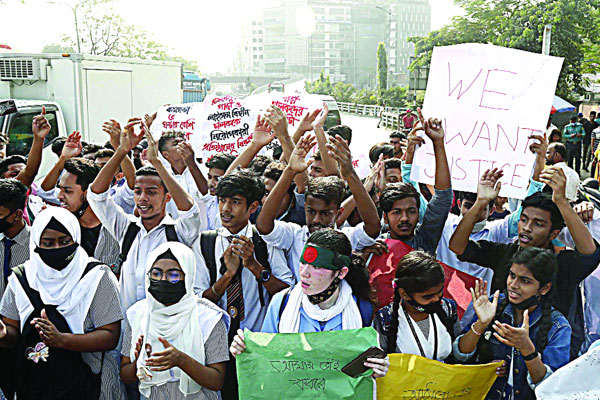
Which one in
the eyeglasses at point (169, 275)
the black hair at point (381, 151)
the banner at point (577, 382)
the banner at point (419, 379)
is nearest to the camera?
the banner at point (577, 382)

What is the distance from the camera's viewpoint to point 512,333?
2.64 meters

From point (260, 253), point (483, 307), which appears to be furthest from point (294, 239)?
point (483, 307)

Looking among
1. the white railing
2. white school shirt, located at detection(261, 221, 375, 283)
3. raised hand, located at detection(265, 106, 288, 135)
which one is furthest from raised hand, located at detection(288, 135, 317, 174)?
the white railing

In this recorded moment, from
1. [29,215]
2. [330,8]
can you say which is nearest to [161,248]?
[29,215]

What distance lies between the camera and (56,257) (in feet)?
9.89

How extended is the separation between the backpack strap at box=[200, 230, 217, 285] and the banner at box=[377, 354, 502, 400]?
1151 millimetres

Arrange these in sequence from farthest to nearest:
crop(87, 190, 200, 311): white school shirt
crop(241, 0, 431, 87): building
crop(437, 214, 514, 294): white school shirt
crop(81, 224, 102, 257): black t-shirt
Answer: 1. crop(241, 0, 431, 87): building
2. crop(81, 224, 102, 257): black t-shirt
3. crop(437, 214, 514, 294): white school shirt
4. crop(87, 190, 200, 311): white school shirt

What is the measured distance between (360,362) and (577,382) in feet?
3.36

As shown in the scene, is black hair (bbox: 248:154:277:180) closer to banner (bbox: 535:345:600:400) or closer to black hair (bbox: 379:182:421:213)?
black hair (bbox: 379:182:421:213)

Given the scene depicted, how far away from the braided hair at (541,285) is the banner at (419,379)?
173 mm

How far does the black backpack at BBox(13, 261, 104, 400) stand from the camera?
2.95 m

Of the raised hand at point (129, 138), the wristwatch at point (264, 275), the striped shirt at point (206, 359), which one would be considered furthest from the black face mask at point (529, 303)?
the raised hand at point (129, 138)

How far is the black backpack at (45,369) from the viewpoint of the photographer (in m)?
2.95

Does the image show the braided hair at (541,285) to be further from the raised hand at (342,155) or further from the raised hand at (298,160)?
the raised hand at (298,160)
